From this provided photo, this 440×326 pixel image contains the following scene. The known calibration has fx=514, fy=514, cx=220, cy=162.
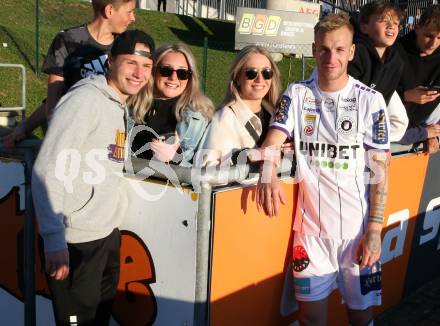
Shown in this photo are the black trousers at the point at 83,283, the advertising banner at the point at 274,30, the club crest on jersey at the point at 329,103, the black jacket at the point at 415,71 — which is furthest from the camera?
the advertising banner at the point at 274,30

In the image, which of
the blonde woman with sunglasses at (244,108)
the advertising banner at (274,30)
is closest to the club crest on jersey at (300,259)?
the blonde woman with sunglasses at (244,108)

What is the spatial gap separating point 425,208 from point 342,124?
184cm

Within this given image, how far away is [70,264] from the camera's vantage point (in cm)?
236

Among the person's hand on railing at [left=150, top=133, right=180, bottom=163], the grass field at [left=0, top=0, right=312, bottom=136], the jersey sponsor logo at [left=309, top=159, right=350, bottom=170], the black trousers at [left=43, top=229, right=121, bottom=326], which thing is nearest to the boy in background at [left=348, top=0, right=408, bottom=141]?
the jersey sponsor logo at [left=309, top=159, right=350, bottom=170]

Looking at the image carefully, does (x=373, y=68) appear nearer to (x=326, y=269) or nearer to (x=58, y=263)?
(x=326, y=269)

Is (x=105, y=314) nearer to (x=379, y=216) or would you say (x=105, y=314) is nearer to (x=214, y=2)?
(x=379, y=216)

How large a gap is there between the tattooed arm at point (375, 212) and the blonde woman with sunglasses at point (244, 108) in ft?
2.13

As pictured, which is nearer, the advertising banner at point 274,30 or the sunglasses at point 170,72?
the sunglasses at point 170,72

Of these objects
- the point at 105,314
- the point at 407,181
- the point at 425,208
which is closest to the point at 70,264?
the point at 105,314

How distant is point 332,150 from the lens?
2699 millimetres

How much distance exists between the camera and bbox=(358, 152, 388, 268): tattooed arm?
2.72 meters

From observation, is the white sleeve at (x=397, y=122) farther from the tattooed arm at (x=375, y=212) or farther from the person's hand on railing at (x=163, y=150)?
the person's hand on railing at (x=163, y=150)

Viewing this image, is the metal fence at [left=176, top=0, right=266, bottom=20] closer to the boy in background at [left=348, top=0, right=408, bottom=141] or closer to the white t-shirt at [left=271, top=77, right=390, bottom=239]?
the boy in background at [left=348, top=0, right=408, bottom=141]

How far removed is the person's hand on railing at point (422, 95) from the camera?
3658 mm
